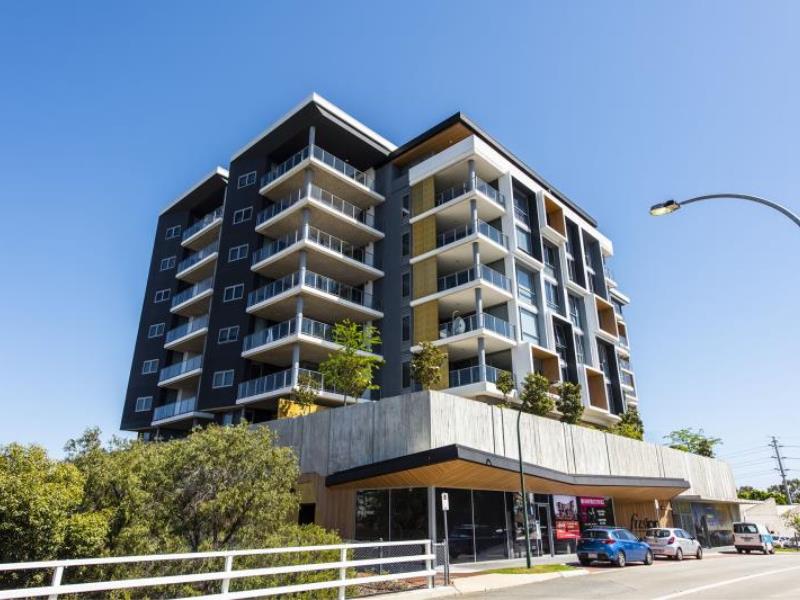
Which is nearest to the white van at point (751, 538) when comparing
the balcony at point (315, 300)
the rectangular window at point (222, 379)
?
the balcony at point (315, 300)

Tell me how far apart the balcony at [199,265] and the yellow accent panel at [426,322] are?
18.7 metres

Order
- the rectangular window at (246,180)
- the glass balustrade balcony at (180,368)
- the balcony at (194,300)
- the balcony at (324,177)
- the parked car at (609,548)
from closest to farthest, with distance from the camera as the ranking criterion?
the parked car at (609,548), the balcony at (324,177), the glass balustrade balcony at (180,368), the balcony at (194,300), the rectangular window at (246,180)

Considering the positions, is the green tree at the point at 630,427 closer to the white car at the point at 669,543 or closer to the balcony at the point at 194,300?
the white car at the point at 669,543

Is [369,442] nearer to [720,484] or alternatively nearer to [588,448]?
[588,448]

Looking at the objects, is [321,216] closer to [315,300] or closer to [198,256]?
[315,300]

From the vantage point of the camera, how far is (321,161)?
127ft

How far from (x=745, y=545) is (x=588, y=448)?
15976mm

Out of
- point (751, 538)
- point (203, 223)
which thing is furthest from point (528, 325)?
point (203, 223)

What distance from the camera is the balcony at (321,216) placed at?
3812 cm

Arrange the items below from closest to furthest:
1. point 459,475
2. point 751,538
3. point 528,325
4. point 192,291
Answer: point 459,475 → point 751,538 → point 528,325 → point 192,291

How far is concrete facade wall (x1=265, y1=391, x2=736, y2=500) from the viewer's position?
69.8ft

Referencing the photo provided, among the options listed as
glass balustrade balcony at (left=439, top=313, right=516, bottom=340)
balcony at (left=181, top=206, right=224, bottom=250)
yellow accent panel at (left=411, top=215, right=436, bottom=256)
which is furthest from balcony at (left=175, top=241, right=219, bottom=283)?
glass balustrade balcony at (left=439, top=313, right=516, bottom=340)

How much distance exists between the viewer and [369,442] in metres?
22.3

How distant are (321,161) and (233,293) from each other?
12.0m
